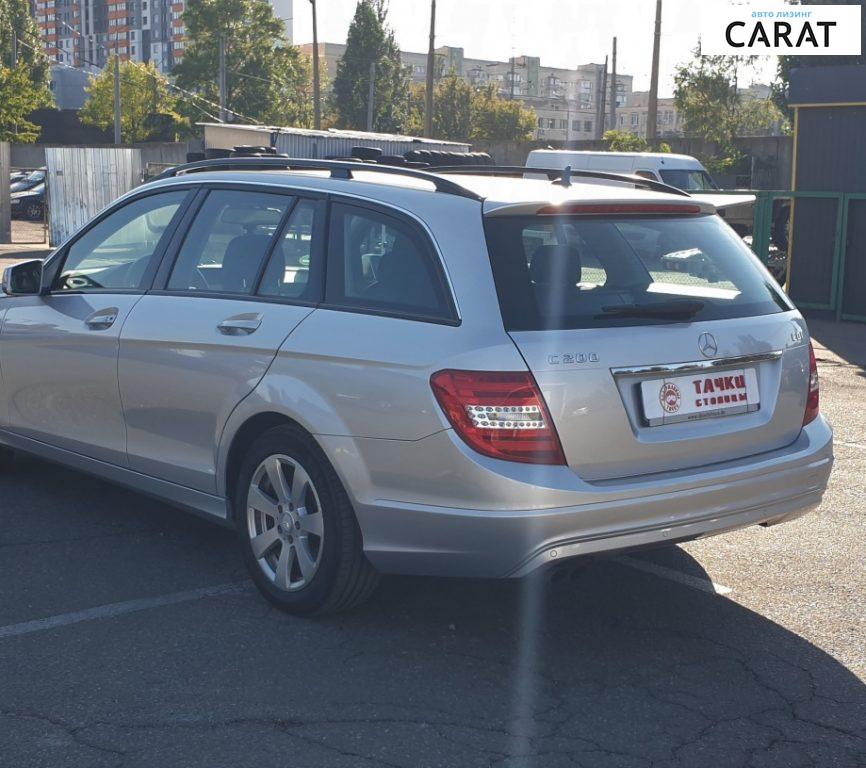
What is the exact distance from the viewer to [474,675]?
4078 millimetres

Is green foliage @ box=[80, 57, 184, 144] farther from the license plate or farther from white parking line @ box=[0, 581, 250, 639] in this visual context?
the license plate

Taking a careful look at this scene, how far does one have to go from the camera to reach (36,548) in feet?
17.9

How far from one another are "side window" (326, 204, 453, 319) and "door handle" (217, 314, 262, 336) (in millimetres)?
327

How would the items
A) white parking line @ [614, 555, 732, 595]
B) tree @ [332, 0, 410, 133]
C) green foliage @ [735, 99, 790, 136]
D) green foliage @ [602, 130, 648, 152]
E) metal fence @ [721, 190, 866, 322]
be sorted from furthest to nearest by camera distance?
tree @ [332, 0, 410, 133] < green foliage @ [735, 99, 790, 136] < green foliage @ [602, 130, 648, 152] < metal fence @ [721, 190, 866, 322] < white parking line @ [614, 555, 732, 595]

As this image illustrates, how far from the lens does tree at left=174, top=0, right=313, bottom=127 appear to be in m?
79.8

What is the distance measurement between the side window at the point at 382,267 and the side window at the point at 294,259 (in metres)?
0.11

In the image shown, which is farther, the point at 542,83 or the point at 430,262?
the point at 542,83

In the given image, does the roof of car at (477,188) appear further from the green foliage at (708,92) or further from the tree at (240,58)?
the tree at (240,58)

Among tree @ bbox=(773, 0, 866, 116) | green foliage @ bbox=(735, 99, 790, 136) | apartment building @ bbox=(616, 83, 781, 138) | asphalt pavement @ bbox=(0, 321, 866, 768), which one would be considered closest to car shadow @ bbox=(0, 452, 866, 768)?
asphalt pavement @ bbox=(0, 321, 866, 768)

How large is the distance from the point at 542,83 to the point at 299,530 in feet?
600

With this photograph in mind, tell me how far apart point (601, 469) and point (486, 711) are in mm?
832

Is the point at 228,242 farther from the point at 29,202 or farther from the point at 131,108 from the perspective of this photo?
the point at 131,108

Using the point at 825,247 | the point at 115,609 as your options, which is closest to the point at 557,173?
the point at 115,609

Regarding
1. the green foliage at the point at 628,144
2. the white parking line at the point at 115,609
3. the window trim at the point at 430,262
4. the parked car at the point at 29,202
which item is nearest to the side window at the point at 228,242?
the window trim at the point at 430,262
